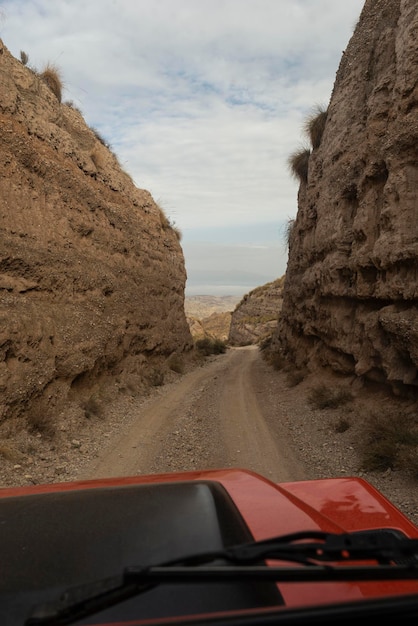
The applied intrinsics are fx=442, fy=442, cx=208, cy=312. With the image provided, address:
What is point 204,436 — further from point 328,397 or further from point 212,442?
point 328,397

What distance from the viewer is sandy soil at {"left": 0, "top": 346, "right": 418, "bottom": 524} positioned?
7145mm

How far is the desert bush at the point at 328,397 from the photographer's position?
1052cm

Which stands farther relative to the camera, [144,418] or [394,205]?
[144,418]

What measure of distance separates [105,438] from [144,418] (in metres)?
1.75

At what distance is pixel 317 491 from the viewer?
10.2 ft

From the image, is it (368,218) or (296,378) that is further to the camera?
(296,378)

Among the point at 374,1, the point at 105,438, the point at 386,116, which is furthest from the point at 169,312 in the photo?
the point at 374,1

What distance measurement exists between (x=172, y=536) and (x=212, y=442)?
721 centimetres

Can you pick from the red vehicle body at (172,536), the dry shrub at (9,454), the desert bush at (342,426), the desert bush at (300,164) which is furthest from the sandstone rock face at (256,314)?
the red vehicle body at (172,536)

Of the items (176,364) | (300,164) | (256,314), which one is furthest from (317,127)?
(256,314)

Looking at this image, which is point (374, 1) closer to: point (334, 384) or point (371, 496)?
point (334, 384)

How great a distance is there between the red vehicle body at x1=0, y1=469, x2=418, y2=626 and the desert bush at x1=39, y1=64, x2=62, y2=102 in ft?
51.5

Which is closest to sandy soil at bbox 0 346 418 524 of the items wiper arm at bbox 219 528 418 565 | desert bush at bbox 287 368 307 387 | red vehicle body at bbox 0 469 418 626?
desert bush at bbox 287 368 307 387

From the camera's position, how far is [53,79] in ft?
50.1
